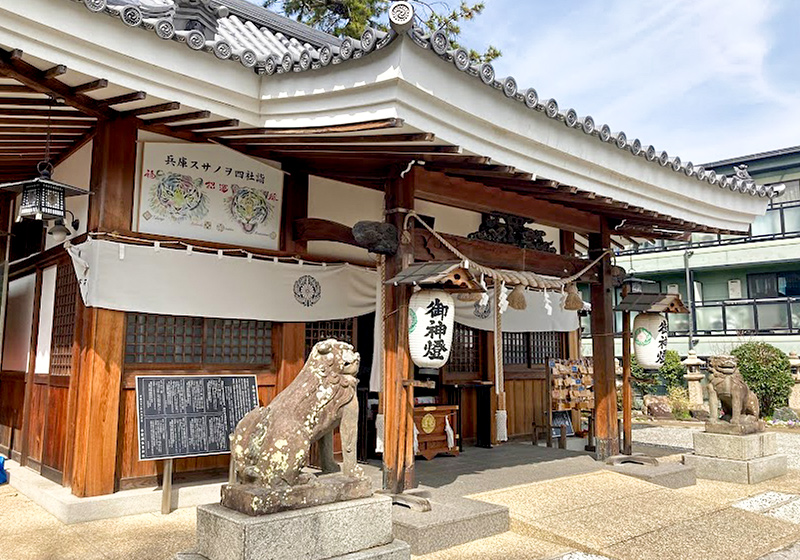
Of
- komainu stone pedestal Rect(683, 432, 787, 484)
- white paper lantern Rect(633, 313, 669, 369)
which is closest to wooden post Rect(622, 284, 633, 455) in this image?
white paper lantern Rect(633, 313, 669, 369)

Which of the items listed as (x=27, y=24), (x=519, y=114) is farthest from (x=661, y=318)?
(x=27, y=24)

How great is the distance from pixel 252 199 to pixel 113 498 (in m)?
3.66

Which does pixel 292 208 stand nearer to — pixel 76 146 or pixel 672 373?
pixel 76 146

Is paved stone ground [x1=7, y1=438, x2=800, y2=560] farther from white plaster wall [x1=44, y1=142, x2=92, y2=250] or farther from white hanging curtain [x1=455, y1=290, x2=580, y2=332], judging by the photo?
white plaster wall [x1=44, y1=142, x2=92, y2=250]

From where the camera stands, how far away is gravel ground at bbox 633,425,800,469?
11578mm

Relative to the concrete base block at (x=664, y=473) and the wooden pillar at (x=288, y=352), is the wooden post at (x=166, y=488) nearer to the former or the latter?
the wooden pillar at (x=288, y=352)

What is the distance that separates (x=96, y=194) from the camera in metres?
6.53

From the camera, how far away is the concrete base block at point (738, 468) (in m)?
8.34

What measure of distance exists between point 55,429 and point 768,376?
57.0ft

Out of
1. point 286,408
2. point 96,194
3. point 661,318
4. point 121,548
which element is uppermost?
point 96,194

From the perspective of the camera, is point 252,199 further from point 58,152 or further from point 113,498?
point 113,498

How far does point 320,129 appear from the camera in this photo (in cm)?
581

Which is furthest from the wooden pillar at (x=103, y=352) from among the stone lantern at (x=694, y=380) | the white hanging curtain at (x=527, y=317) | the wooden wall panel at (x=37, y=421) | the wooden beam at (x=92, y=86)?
the stone lantern at (x=694, y=380)

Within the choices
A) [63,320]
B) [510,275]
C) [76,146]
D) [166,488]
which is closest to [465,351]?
[510,275]
